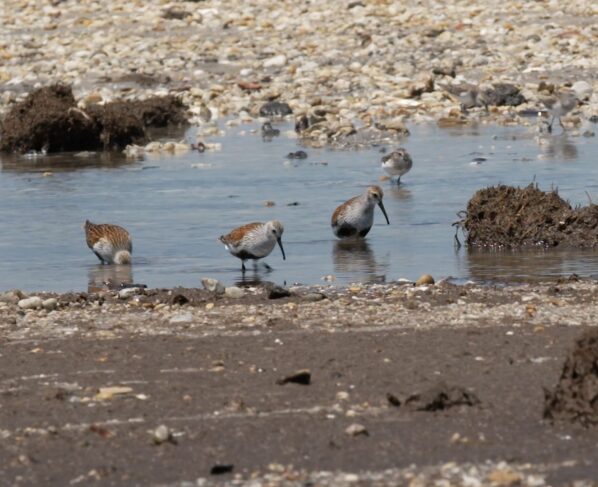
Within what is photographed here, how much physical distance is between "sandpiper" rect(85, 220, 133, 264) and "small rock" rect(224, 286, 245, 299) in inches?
94.1

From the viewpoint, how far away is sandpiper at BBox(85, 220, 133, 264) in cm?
1365

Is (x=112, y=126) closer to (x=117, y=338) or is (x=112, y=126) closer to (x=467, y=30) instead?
(x=467, y=30)

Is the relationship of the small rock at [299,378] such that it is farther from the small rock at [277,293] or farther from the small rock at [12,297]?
the small rock at [12,297]

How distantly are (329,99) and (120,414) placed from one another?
67.1 feet

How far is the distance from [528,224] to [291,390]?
21.9 ft

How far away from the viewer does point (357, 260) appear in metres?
13.8

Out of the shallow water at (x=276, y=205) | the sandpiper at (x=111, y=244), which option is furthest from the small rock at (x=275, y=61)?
the sandpiper at (x=111, y=244)

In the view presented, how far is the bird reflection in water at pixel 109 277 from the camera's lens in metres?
12.5

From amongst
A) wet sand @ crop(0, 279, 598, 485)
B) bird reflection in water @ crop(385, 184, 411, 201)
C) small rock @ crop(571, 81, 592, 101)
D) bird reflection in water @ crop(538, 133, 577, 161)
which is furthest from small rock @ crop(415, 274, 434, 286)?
small rock @ crop(571, 81, 592, 101)

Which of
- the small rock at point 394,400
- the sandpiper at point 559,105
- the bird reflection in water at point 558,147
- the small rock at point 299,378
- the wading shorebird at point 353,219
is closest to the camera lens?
the small rock at point 394,400

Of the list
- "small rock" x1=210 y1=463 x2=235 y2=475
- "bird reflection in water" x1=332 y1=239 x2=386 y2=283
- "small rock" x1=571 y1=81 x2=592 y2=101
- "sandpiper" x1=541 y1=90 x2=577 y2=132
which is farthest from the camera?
"small rock" x1=571 y1=81 x2=592 y2=101

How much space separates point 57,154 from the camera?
2411 cm

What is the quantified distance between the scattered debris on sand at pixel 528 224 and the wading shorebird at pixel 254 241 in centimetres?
191

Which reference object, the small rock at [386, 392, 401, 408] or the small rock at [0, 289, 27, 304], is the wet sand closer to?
the small rock at [386, 392, 401, 408]
